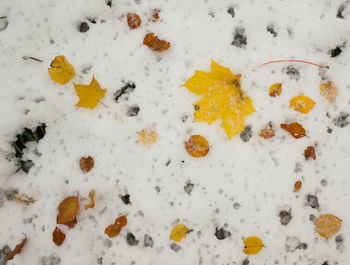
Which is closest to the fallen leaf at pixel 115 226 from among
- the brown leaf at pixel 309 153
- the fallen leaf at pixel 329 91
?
Answer: the brown leaf at pixel 309 153

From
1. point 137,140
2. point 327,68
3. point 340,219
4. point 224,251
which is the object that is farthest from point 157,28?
point 340,219

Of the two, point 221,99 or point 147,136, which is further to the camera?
point 147,136

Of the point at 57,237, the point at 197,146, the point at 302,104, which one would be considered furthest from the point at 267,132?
the point at 57,237

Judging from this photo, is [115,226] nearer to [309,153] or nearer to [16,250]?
[16,250]

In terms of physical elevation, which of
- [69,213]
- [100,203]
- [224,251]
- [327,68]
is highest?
[327,68]

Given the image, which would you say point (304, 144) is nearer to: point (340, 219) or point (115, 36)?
point (340, 219)

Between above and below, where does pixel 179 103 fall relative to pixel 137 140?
above
